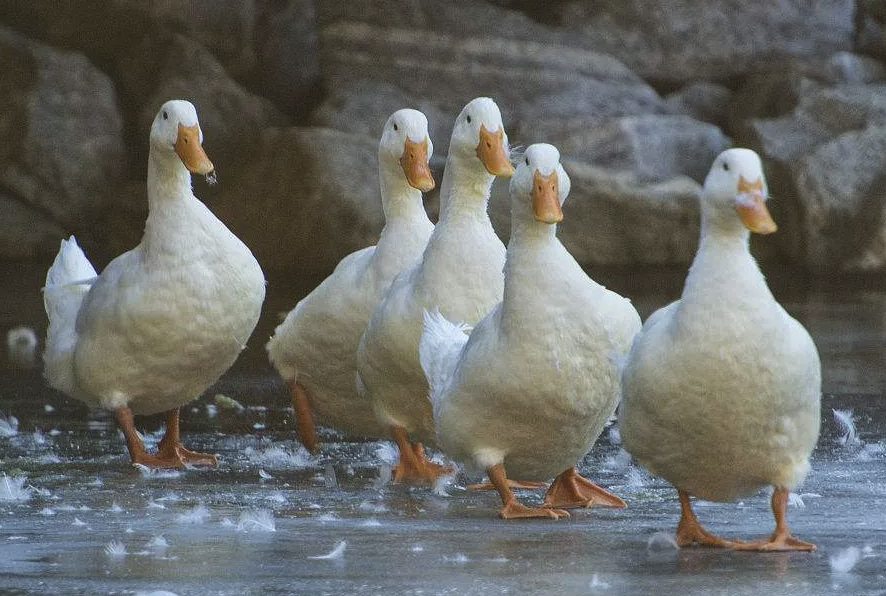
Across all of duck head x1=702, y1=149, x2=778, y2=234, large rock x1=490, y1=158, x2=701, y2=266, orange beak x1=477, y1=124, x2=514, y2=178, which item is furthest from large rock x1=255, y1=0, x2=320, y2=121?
duck head x1=702, y1=149, x2=778, y2=234

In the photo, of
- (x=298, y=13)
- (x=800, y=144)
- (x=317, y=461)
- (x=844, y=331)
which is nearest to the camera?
(x=317, y=461)

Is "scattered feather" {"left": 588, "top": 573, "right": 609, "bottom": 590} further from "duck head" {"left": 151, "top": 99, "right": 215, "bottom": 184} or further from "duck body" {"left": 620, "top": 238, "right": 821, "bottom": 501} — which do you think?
"duck head" {"left": 151, "top": 99, "right": 215, "bottom": 184}

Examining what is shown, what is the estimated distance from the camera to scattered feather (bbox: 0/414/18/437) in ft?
28.7

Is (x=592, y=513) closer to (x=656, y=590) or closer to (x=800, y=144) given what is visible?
(x=656, y=590)

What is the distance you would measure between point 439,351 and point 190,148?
2.00m

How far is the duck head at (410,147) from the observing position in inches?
320

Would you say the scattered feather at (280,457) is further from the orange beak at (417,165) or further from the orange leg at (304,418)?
the orange beak at (417,165)

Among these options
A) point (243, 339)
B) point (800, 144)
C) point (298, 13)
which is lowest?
point (243, 339)

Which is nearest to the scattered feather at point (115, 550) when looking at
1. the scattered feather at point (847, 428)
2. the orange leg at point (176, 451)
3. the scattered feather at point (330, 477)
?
the scattered feather at point (330, 477)

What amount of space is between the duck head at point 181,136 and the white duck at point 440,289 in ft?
3.98

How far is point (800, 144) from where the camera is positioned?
19328mm

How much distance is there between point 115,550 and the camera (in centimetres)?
573

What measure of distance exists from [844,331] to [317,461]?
6.18 metres

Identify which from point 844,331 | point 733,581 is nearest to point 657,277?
point 844,331
